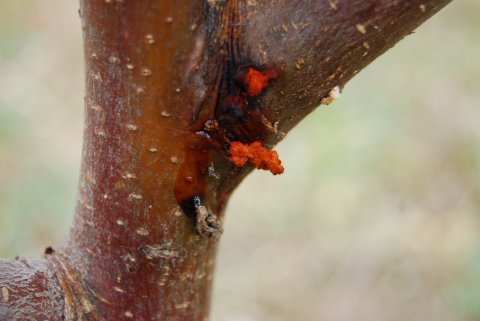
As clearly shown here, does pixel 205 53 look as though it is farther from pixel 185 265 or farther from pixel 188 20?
pixel 185 265

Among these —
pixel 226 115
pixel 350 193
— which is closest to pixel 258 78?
pixel 226 115

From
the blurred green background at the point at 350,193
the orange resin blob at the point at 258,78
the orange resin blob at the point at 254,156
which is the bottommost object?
the orange resin blob at the point at 254,156

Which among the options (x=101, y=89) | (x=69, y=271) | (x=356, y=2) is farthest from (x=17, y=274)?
(x=356, y=2)

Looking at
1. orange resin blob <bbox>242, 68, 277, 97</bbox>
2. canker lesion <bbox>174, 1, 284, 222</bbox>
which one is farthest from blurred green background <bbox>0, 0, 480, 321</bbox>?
orange resin blob <bbox>242, 68, 277, 97</bbox>

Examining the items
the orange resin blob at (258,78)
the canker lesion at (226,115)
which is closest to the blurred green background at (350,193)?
the canker lesion at (226,115)

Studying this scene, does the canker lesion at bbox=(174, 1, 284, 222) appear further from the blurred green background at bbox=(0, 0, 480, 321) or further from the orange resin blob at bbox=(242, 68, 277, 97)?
the blurred green background at bbox=(0, 0, 480, 321)

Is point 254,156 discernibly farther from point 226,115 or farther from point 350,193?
point 350,193

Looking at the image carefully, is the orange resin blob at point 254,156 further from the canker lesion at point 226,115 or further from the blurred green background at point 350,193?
the blurred green background at point 350,193
